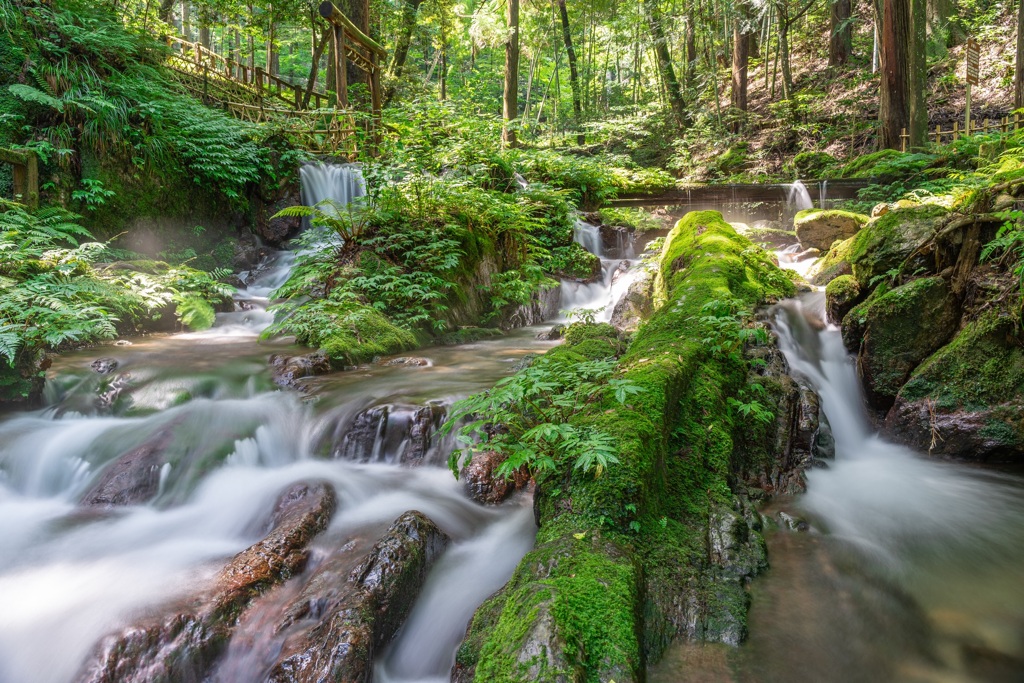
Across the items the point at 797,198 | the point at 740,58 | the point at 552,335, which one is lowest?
the point at 552,335

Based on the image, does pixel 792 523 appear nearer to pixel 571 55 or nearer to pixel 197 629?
pixel 197 629

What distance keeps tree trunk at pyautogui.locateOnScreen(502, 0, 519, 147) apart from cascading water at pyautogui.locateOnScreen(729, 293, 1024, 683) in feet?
37.0

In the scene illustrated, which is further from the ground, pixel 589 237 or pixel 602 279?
pixel 589 237

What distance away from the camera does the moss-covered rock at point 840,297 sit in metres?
5.69

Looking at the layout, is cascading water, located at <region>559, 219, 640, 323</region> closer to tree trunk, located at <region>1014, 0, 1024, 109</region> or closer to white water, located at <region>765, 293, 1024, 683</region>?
white water, located at <region>765, 293, 1024, 683</region>

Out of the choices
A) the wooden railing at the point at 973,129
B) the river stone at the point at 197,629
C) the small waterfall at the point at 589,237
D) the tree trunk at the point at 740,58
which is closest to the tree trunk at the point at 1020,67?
the wooden railing at the point at 973,129

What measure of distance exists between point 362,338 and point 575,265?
5.08 m

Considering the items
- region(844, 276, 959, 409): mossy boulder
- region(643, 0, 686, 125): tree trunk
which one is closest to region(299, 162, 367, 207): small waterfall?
region(844, 276, 959, 409): mossy boulder

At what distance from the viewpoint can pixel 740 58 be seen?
2042cm

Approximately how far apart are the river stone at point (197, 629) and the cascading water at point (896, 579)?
→ 8.19 feet

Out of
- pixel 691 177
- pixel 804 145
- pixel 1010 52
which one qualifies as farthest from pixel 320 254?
pixel 1010 52

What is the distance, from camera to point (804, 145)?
741 inches

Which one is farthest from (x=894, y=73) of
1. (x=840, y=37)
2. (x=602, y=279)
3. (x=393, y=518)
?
→ (x=393, y=518)

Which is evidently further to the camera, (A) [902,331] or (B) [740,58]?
(B) [740,58]
